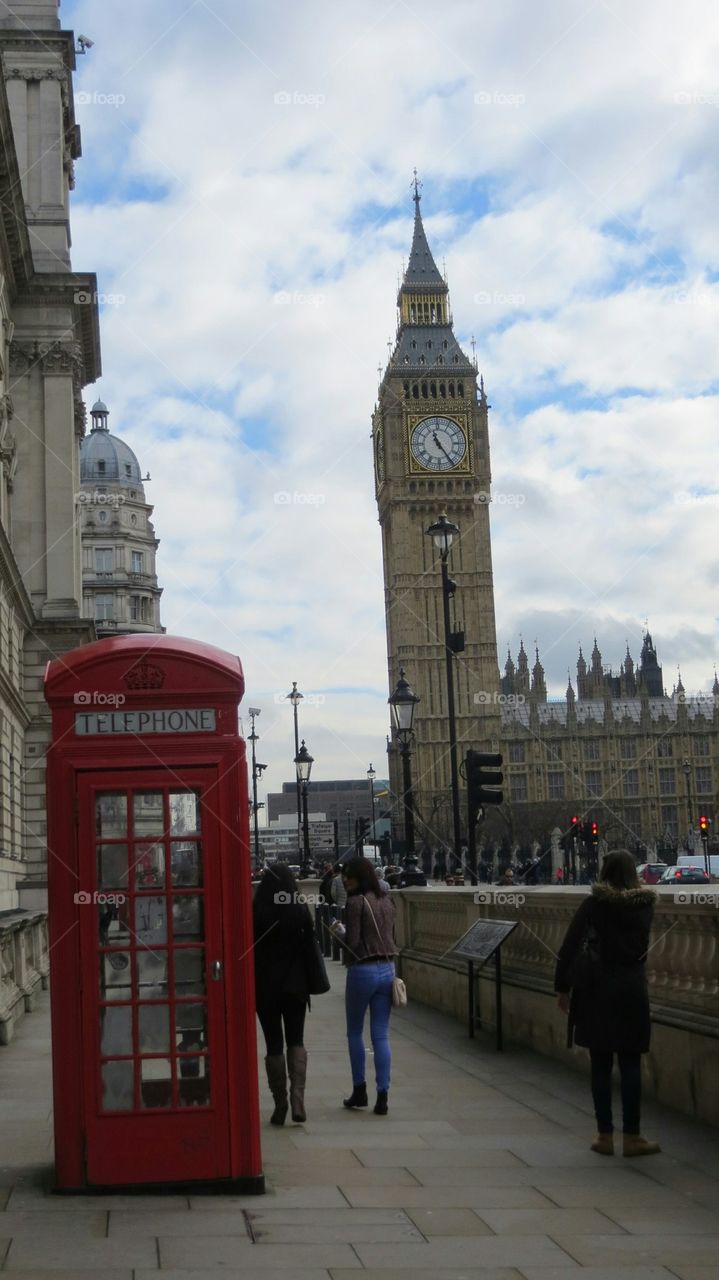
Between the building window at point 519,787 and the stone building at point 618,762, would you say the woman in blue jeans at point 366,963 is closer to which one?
the stone building at point 618,762

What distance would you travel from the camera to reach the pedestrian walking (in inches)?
390

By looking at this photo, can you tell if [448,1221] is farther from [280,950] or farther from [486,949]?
[486,949]

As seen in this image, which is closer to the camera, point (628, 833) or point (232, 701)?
point (232, 701)

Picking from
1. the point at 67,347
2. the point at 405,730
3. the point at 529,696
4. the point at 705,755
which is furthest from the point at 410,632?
the point at 405,730

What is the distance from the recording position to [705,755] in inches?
5030

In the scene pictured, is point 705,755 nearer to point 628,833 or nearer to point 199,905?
point 628,833

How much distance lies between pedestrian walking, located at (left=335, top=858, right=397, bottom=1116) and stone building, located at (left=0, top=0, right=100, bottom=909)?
21.9 metres

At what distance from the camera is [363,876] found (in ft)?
33.2

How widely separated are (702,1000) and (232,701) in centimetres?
335

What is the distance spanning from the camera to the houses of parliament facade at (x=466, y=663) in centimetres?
11981

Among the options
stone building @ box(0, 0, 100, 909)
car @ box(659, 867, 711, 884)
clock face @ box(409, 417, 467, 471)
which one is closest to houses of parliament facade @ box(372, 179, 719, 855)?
clock face @ box(409, 417, 467, 471)

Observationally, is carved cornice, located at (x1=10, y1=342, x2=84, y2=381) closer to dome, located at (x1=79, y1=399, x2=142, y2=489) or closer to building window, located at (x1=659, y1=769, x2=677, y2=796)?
dome, located at (x1=79, y1=399, x2=142, y2=489)

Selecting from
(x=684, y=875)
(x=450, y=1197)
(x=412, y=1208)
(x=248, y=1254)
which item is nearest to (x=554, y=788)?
(x=684, y=875)

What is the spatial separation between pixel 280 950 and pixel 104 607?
83.9 m
